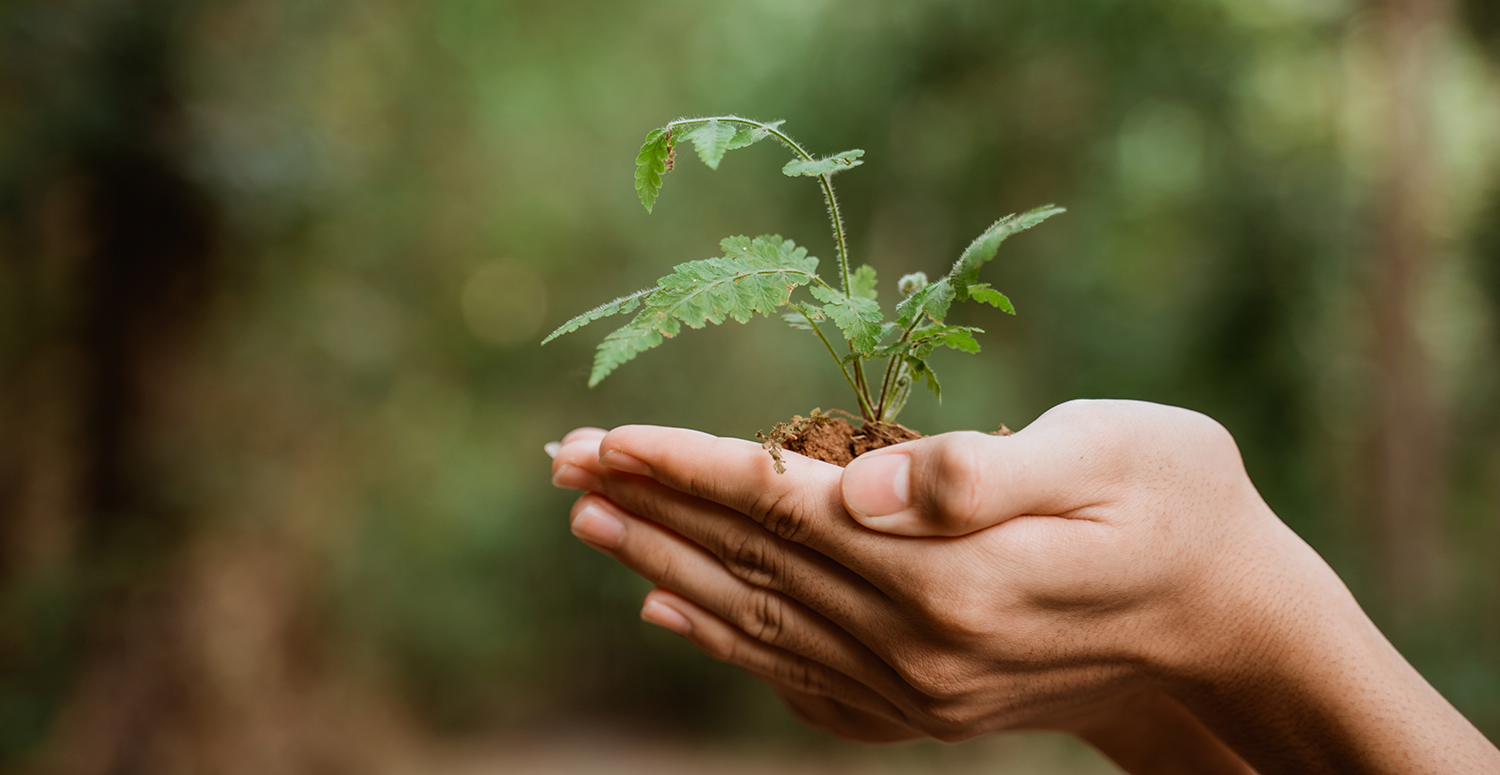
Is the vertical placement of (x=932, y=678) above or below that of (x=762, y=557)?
below

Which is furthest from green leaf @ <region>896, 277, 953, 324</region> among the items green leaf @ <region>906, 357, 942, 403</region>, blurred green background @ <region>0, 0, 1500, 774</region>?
blurred green background @ <region>0, 0, 1500, 774</region>

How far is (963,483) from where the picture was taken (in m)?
1.18

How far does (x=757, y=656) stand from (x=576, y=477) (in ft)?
2.02

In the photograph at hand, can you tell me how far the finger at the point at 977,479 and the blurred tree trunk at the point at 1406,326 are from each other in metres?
7.64

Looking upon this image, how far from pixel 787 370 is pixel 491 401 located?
185 inches

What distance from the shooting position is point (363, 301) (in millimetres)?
6234

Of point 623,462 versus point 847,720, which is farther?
point 847,720

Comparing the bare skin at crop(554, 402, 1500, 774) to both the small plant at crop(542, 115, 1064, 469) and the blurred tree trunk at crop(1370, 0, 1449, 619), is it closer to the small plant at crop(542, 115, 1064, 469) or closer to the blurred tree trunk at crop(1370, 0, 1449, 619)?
the small plant at crop(542, 115, 1064, 469)

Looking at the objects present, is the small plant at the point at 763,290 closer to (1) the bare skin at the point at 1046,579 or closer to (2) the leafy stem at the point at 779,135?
(2) the leafy stem at the point at 779,135

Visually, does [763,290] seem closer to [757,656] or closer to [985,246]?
[985,246]

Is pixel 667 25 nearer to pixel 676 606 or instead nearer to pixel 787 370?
pixel 787 370

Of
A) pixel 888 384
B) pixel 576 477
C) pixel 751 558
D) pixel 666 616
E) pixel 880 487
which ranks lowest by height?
pixel 666 616

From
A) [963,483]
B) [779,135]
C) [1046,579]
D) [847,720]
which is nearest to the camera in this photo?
[963,483]

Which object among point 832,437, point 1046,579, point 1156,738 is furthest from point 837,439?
point 1156,738
